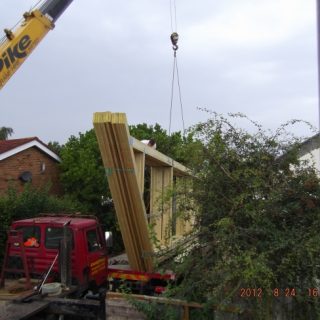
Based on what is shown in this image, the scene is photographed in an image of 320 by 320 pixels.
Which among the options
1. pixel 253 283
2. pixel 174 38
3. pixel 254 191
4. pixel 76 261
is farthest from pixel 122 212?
pixel 174 38

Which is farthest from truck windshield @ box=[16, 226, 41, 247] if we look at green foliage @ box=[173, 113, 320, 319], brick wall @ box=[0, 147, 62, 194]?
brick wall @ box=[0, 147, 62, 194]

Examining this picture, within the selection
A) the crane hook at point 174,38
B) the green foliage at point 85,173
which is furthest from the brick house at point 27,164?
the crane hook at point 174,38

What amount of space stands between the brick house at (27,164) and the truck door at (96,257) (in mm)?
6624

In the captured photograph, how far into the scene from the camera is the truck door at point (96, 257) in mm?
7810

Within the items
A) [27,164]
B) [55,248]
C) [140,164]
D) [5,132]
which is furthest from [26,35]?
[5,132]

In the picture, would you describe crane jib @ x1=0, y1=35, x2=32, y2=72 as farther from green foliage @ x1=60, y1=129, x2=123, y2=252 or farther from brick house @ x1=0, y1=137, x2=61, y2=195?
green foliage @ x1=60, y1=129, x2=123, y2=252

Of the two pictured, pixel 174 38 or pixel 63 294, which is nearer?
pixel 63 294

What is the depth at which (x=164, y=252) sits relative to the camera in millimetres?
6477

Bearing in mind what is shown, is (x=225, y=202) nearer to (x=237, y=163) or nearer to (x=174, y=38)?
(x=237, y=163)

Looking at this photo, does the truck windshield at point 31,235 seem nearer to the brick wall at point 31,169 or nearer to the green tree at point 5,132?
the brick wall at point 31,169

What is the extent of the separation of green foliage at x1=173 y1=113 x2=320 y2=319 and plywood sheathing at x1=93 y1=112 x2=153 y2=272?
1457mm

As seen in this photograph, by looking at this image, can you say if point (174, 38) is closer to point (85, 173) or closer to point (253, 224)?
point (85, 173)

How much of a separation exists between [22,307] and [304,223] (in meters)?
3.34

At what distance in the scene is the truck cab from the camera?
7.32 metres
